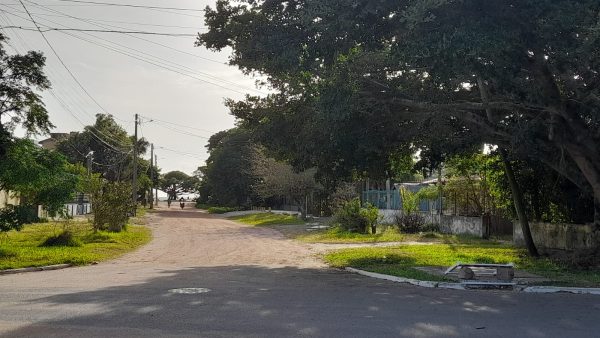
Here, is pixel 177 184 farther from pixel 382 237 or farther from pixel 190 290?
pixel 190 290

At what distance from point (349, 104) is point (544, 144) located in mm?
6118

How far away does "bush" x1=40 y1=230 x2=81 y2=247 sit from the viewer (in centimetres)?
2275

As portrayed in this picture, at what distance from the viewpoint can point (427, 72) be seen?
13.8m

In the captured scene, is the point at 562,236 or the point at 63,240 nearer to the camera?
the point at 562,236

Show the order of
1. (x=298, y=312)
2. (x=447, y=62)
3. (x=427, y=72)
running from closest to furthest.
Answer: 1. (x=298, y=312)
2. (x=447, y=62)
3. (x=427, y=72)

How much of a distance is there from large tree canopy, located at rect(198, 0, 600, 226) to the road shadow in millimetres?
4474

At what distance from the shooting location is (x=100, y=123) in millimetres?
74875

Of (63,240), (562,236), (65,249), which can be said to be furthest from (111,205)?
(562,236)

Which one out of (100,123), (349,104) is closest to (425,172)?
(349,104)

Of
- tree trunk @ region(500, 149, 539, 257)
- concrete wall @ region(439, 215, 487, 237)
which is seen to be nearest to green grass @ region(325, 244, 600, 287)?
tree trunk @ region(500, 149, 539, 257)

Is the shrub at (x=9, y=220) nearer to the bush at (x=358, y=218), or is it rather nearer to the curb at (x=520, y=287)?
the curb at (x=520, y=287)

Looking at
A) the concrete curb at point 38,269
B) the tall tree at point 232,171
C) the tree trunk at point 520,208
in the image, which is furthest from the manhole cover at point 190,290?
the tall tree at point 232,171

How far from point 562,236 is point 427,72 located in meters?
11.7

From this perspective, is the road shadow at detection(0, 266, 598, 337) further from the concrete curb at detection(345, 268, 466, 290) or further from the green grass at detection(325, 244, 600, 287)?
the green grass at detection(325, 244, 600, 287)
